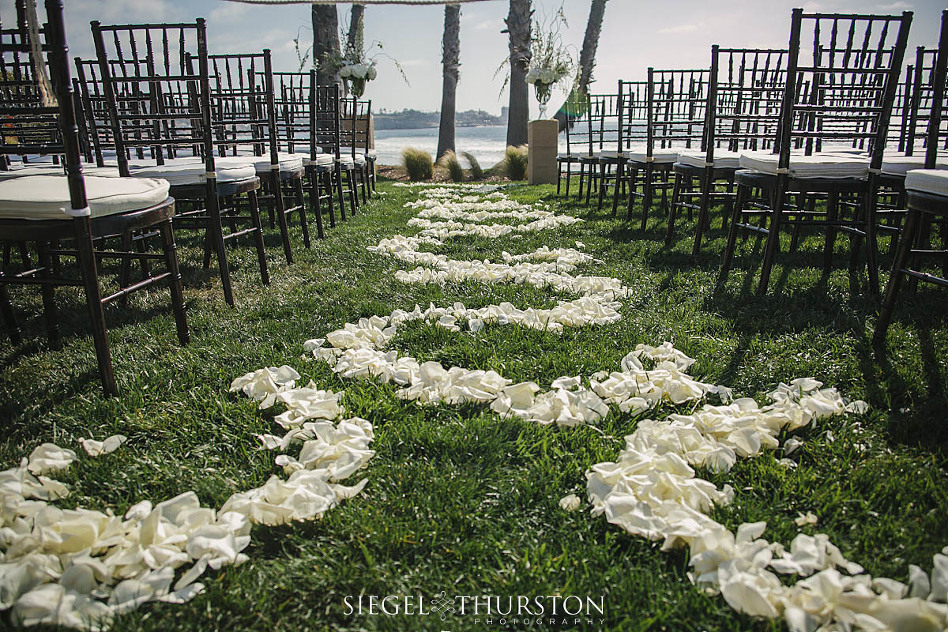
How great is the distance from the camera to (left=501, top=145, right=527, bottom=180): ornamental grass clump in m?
11.8

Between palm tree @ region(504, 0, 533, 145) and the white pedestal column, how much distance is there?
2.75 meters

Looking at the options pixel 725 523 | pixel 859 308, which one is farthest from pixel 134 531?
pixel 859 308

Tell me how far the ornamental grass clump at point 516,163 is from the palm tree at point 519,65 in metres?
1.87

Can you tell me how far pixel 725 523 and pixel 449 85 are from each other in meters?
15.1

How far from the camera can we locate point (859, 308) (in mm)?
2744

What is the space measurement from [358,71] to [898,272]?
10.6 meters

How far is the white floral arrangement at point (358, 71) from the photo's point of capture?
1097 centimetres

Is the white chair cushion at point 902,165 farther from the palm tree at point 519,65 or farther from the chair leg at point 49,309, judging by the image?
the palm tree at point 519,65

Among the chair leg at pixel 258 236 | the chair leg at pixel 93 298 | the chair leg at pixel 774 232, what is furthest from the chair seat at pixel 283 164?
the chair leg at pixel 774 232

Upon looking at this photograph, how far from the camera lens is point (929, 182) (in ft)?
6.56

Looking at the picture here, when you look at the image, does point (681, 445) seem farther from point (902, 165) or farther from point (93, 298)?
point (902, 165)

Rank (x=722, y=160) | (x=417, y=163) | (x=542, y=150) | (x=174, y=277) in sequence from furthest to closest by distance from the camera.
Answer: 1. (x=417, y=163)
2. (x=542, y=150)
3. (x=722, y=160)
4. (x=174, y=277)

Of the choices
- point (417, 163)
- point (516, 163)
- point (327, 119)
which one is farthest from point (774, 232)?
point (417, 163)

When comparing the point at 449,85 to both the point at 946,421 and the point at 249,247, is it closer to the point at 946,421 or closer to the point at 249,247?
the point at 249,247
